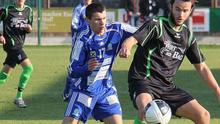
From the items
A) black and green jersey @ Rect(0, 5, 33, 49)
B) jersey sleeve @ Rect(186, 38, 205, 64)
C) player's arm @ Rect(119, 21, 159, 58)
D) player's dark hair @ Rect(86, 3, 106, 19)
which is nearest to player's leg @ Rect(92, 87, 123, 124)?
player's arm @ Rect(119, 21, 159, 58)

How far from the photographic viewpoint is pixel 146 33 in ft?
25.5

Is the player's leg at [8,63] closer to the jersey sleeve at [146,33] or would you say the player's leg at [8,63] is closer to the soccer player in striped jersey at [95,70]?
the soccer player in striped jersey at [95,70]

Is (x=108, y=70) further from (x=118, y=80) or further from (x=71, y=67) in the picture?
(x=118, y=80)

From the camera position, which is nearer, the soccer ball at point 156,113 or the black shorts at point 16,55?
the soccer ball at point 156,113

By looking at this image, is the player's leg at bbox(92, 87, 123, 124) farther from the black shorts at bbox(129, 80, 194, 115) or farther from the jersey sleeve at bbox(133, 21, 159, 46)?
the jersey sleeve at bbox(133, 21, 159, 46)

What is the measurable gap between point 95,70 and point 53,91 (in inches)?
262

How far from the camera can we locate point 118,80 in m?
16.3

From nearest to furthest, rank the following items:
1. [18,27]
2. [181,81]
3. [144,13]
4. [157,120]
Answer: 1. [157,120]
2. [18,27]
3. [181,81]
4. [144,13]

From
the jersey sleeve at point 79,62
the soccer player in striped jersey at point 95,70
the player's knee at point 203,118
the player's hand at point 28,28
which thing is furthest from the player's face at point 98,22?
the player's hand at point 28,28

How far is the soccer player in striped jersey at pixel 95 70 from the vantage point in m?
7.78

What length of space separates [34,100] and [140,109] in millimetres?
5826

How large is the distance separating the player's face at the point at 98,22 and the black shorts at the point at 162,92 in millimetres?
671

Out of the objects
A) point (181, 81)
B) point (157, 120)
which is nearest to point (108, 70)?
point (157, 120)

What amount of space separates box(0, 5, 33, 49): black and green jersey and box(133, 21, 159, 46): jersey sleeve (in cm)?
530
